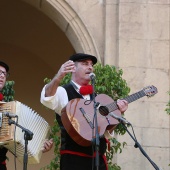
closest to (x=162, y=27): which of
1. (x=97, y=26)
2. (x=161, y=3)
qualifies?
(x=161, y=3)

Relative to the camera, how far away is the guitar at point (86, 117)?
542 cm

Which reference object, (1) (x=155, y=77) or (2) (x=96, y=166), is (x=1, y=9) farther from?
(2) (x=96, y=166)

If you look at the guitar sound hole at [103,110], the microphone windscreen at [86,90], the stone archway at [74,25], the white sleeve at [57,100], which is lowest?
the guitar sound hole at [103,110]

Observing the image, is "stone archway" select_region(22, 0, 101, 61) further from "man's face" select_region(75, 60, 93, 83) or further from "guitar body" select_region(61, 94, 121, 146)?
"guitar body" select_region(61, 94, 121, 146)

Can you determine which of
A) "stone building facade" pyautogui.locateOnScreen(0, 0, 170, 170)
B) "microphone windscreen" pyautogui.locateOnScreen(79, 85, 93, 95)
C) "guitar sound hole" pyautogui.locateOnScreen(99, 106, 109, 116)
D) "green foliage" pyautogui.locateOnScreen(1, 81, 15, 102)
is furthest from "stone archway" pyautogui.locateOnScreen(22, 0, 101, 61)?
"guitar sound hole" pyautogui.locateOnScreen(99, 106, 109, 116)

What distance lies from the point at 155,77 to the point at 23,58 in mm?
4578

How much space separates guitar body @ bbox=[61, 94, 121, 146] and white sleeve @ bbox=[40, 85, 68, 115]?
11cm

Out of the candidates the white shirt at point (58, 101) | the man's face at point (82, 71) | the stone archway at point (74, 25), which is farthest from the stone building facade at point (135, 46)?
the white shirt at point (58, 101)

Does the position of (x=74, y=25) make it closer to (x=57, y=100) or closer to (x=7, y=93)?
(x=7, y=93)

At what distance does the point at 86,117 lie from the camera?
5.54m

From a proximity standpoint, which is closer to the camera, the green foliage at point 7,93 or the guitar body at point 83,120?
the guitar body at point 83,120

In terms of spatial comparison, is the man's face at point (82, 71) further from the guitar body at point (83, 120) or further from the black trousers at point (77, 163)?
the black trousers at point (77, 163)

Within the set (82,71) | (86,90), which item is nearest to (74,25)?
(82,71)

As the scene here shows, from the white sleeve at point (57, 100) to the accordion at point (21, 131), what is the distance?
0.23 meters
